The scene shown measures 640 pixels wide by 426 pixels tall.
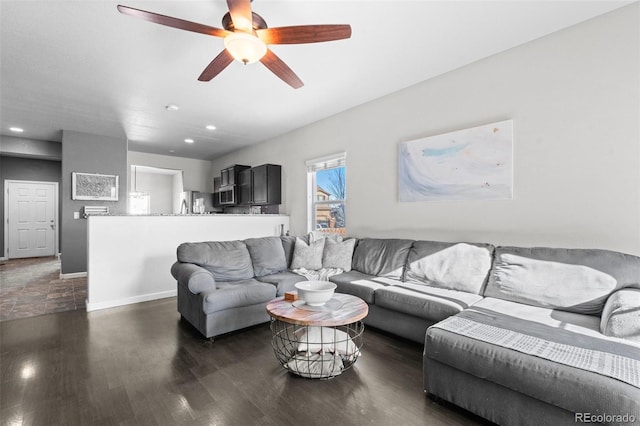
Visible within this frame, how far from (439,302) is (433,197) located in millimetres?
1366

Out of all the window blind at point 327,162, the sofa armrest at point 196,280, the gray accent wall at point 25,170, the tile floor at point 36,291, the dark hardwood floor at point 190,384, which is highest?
the gray accent wall at point 25,170

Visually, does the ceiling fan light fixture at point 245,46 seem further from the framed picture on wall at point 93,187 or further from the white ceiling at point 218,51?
the framed picture on wall at point 93,187

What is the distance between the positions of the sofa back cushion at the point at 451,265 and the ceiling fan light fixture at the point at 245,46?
238 cm

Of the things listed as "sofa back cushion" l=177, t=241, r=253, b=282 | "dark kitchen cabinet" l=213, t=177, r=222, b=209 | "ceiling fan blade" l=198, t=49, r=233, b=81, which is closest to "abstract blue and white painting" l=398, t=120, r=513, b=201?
"sofa back cushion" l=177, t=241, r=253, b=282

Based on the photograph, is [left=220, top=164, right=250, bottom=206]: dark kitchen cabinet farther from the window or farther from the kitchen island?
the window

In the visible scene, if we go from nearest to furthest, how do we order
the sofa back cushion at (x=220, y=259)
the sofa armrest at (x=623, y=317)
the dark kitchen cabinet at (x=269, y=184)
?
the sofa armrest at (x=623, y=317) → the sofa back cushion at (x=220, y=259) → the dark kitchen cabinet at (x=269, y=184)

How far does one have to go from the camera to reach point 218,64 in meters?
2.32

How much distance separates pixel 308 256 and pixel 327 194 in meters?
1.41

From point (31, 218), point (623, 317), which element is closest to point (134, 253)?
point (623, 317)

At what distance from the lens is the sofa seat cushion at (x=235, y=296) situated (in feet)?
8.77

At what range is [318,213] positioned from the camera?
16.5ft

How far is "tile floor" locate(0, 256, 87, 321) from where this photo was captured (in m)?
3.63

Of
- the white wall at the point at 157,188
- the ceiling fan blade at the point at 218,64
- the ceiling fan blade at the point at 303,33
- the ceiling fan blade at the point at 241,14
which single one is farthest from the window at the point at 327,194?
the white wall at the point at 157,188

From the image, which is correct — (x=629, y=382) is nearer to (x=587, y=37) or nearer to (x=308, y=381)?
(x=308, y=381)
